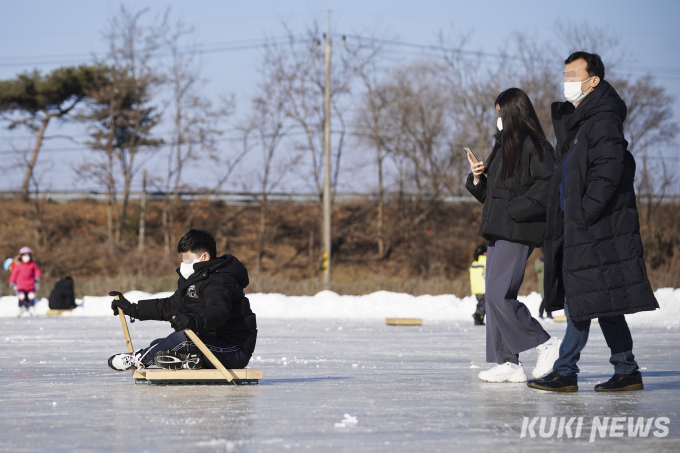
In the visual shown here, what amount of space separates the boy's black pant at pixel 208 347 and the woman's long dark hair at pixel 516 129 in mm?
2208

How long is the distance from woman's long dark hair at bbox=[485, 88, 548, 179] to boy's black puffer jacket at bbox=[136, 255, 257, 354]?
1.94 m

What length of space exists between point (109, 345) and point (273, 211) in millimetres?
29217

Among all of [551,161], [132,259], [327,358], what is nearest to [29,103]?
[132,259]

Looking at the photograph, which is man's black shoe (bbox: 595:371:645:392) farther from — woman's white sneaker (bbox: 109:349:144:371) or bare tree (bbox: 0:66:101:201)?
bare tree (bbox: 0:66:101:201)

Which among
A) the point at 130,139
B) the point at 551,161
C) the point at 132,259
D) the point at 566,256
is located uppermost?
the point at 130,139

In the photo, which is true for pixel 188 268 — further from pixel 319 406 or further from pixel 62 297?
pixel 62 297

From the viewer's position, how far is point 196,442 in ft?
10.3

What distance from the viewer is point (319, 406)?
420 cm

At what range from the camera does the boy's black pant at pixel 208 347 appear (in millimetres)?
5207

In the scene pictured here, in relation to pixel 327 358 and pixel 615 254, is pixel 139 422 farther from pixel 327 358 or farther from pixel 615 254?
pixel 327 358

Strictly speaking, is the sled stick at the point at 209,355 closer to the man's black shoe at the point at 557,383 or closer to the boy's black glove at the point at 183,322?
the boy's black glove at the point at 183,322

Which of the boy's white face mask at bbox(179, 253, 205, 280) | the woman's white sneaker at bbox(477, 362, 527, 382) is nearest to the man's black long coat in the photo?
the woman's white sneaker at bbox(477, 362, 527, 382)

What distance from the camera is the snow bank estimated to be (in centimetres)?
1688
